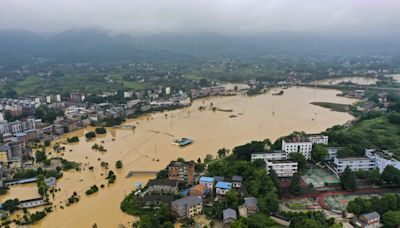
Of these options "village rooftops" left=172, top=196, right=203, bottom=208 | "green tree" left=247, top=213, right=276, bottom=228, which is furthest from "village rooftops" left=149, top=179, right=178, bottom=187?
"green tree" left=247, top=213, right=276, bottom=228

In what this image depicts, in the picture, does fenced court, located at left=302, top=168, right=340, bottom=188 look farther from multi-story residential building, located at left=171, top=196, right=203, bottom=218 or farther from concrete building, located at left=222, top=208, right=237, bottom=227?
multi-story residential building, located at left=171, top=196, right=203, bottom=218

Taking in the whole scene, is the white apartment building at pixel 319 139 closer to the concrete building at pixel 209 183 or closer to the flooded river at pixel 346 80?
the concrete building at pixel 209 183

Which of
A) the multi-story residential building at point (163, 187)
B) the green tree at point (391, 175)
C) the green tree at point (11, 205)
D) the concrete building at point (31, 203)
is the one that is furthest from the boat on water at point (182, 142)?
the green tree at point (391, 175)

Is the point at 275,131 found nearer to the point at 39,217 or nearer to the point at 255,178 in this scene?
the point at 255,178

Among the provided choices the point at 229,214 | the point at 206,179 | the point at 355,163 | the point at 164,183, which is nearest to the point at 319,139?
the point at 355,163

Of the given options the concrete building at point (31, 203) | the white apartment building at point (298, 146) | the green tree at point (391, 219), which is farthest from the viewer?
the white apartment building at point (298, 146)

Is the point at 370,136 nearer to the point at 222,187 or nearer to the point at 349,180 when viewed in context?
the point at 349,180

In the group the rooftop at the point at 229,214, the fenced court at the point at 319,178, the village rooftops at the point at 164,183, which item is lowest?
the fenced court at the point at 319,178
